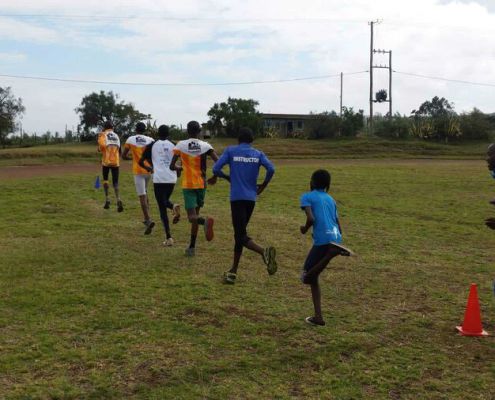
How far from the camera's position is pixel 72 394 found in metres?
4.25

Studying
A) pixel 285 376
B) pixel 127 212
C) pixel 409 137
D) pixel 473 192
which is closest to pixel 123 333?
pixel 285 376

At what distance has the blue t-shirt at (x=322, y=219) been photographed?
5.76 meters

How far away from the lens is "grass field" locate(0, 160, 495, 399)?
14.8ft

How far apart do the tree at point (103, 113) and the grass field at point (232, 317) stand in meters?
44.9

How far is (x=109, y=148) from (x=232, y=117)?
40297 mm

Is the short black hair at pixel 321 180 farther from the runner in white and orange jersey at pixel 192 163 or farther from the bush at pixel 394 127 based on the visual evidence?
the bush at pixel 394 127

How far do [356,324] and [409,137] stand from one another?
5014 centimetres

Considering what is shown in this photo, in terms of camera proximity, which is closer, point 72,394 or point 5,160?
point 72,394

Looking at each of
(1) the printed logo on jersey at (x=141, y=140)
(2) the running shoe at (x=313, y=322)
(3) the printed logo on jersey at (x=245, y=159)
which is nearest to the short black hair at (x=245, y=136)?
(3) the printed logo on jersey at (x=245, y=159)

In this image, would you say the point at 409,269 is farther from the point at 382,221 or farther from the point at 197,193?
the point at 382,221

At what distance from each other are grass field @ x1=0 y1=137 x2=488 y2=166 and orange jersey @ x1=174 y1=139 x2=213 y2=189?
1084 inches

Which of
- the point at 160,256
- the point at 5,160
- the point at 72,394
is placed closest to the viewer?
the point at 72,394

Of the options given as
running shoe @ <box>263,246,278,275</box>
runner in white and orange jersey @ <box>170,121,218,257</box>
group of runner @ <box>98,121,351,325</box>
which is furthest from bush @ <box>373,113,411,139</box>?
running shoe @ <box>263,246,278,275</box>

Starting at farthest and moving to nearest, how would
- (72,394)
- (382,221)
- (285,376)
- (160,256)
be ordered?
(382,221) < (160,256) < (285,376) < (72,394)
